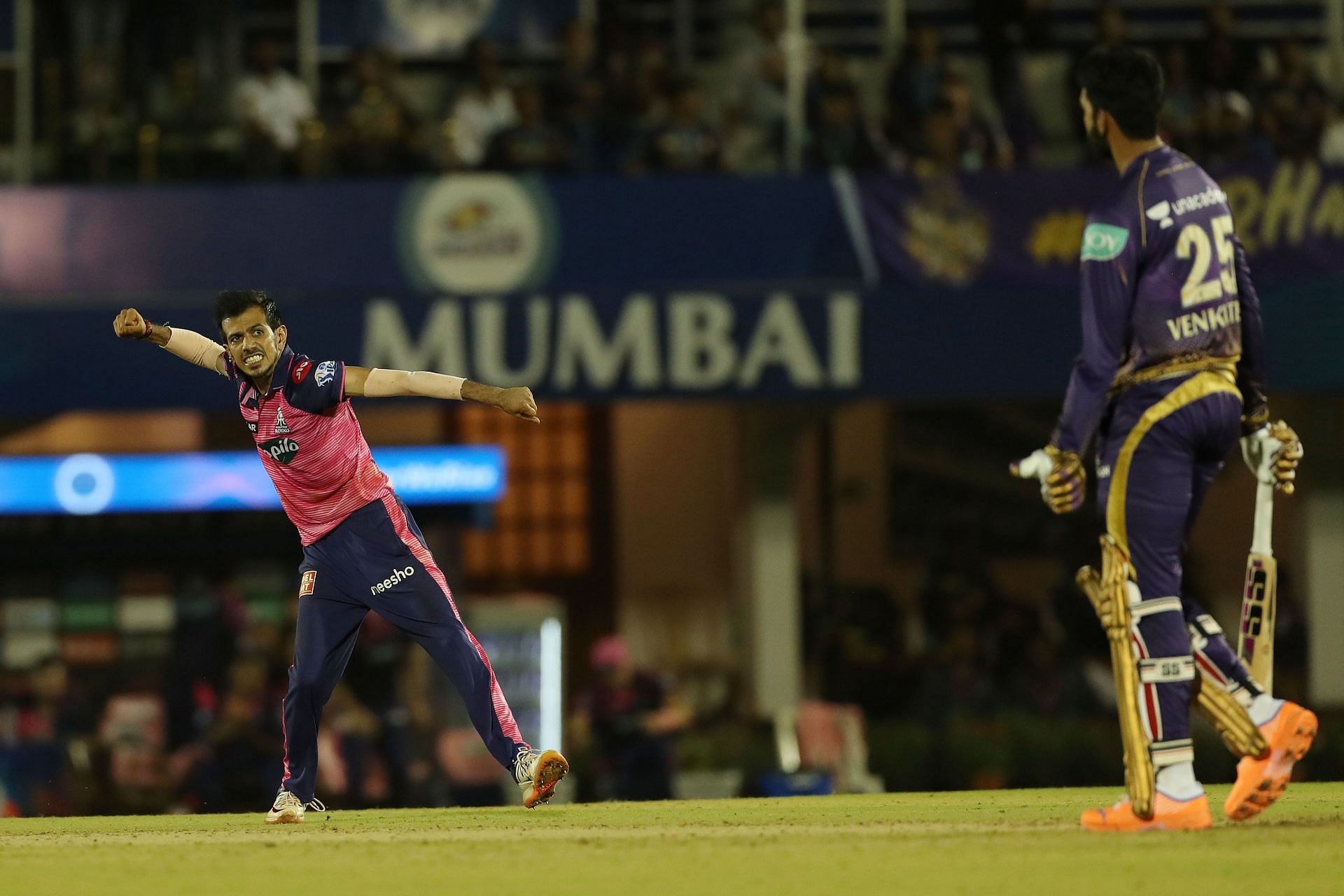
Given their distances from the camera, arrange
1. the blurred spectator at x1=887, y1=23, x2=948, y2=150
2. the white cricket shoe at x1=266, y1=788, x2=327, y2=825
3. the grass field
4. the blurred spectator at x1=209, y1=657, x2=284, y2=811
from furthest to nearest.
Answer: the blurred spectator at x1=887, y1=23, x2=948, y2=150, the blurred spectator at x1=209, y1=657, x2=284, y2=811, the white cricket shoe at x1=266, y1=788, x2=327, y2=825, the grass field

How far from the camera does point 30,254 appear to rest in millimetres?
16469

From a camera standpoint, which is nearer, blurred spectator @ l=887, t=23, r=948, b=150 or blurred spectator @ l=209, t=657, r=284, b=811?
blurred spectator @ l=209, t=657, r=284, b=811

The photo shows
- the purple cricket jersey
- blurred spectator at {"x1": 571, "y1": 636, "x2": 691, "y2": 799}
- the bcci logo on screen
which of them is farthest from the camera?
the bcci logo on screen

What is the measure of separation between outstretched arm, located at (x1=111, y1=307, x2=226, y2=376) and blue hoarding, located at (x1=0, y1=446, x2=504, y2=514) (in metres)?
7.44

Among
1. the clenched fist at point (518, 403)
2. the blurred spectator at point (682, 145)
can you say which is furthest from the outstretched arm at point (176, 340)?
the blurred spectator at point (682, 145)

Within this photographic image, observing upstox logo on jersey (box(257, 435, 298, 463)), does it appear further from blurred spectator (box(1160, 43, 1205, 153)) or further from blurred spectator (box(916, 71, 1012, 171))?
blurred spectator (box(1160, 43, 1205, 153))

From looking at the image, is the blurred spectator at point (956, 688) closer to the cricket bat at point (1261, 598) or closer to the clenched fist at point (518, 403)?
the cricket bat at point (1261, 598)

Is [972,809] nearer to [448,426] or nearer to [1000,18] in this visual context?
[1000,18]

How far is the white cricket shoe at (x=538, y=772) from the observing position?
8.23 meters

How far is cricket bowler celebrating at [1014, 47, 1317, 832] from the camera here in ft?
21.9

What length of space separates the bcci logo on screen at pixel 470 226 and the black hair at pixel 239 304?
8280 mm

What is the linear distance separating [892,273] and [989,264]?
0.79 m

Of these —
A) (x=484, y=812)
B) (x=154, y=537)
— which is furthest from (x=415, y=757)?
(x=484, y=812)

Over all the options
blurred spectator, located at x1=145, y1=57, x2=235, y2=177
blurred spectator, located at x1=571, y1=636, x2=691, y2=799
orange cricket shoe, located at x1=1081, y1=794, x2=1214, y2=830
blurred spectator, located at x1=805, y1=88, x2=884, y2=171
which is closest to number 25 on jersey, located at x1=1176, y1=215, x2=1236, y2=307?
orange cricket shoe, located at x1=1081, y1=794, x2=1214, y2=830
